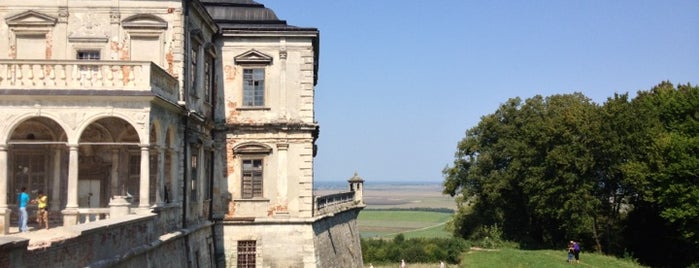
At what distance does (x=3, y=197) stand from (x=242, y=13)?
14778mm

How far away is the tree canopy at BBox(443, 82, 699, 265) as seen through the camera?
3628 cm

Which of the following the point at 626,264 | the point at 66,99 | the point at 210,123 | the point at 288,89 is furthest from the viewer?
the point at 626,264

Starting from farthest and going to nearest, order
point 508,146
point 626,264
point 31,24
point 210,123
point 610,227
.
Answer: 1. point 508,146
2. point 610,227
3. point 626,264
4. point 210,123
5. point 31,24

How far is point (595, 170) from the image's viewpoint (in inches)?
1764

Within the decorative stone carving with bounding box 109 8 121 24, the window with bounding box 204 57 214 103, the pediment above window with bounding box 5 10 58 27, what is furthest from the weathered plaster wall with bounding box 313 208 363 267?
the pediment above window with bounding box 5 10 58 27

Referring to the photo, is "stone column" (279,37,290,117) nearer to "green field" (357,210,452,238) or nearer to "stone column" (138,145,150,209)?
"stone column" (138,145,150,209)

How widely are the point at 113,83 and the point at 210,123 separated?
851 cm

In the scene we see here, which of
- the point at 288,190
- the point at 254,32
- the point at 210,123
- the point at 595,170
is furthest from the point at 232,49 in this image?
the point at 595,170

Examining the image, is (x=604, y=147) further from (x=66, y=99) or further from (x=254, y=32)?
(x=66, y=99)

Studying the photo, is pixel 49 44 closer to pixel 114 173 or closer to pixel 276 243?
pixel 114 173

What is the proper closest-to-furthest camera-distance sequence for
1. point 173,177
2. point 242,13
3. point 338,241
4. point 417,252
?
1. point 173,177
2. point 242,13
3. point 338,241
4. point 417,252

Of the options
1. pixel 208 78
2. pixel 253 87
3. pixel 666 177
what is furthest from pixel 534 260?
pixel 208 78

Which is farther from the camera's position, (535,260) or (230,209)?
(535,260)

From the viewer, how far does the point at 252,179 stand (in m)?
28.4
